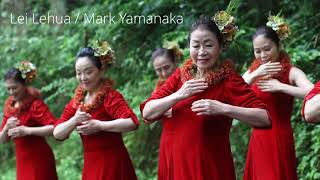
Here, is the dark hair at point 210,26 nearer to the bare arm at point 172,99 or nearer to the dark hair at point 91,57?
the bare arm at point 172,99

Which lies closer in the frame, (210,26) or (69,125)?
(210,26)

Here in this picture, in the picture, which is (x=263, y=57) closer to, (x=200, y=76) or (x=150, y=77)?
(x=200, y=76)

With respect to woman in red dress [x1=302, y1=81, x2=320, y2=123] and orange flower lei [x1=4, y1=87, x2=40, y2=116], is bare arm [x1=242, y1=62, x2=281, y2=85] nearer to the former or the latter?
woman in red dress [x1=302, y1=81, x2=320, y2=123]

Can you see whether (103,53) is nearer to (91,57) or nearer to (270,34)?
(91,57)

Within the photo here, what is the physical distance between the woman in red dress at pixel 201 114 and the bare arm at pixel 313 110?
1.77 feet

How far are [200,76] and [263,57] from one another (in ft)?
4.29

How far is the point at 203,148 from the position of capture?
12.1ft

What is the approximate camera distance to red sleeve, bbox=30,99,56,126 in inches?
221

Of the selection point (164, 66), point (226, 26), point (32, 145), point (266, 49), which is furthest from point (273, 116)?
point (32, 145)

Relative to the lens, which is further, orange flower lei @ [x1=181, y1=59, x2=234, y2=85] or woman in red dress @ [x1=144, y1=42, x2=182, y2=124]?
woman in red dress @ [x1=144, y1=42, x2=182, y2=124]

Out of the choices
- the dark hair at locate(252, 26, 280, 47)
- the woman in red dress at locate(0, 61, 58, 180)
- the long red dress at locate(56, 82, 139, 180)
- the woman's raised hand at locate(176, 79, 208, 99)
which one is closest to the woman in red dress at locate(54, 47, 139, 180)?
the long red dress at locate(56, 82, 139, 180)

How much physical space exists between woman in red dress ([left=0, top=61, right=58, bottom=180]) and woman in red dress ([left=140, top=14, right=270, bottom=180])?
2130mm

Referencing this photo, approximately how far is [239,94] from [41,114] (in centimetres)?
264

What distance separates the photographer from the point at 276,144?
475cm
